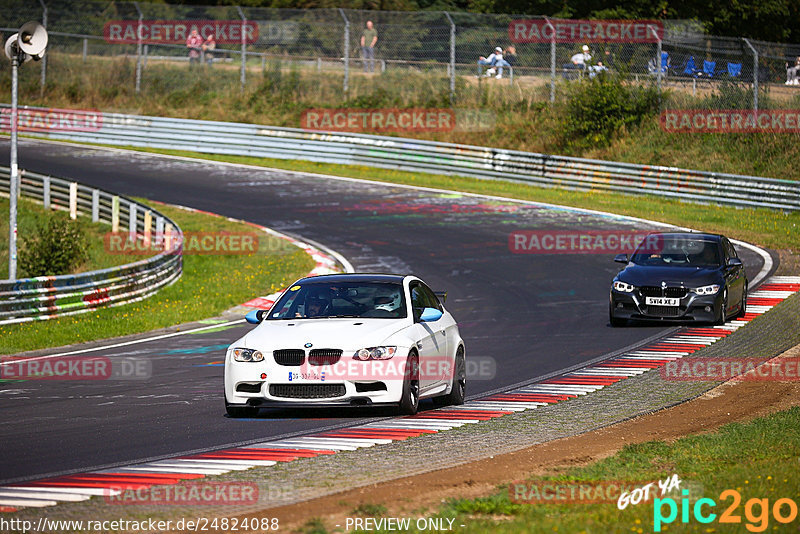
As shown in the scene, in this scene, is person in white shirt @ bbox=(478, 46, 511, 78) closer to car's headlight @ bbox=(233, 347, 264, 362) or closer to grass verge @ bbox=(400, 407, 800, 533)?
car's headlight @ bbox=(233, 347, 264, 362)

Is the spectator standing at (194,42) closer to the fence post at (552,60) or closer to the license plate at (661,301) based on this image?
the fence post at (552,60)

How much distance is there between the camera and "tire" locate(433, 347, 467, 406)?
490 inches

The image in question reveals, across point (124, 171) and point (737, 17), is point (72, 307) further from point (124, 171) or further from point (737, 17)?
point (737, 17)

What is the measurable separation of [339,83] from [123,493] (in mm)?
38721

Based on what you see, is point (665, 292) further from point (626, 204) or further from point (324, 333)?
point (626, 204)

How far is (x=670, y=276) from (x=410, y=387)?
9166mm

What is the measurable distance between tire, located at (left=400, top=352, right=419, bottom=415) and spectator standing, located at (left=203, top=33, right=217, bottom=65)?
36947 millimetres

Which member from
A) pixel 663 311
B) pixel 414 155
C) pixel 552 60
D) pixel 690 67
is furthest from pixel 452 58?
pixel 663 311

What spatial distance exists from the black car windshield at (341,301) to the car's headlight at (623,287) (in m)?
7.71

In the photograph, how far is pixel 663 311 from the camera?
19062 millimetres

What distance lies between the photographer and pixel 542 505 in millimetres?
7418

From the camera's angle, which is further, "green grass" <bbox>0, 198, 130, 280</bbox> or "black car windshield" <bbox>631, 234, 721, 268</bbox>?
"green grass" <bbox>0, 198, 130, 280</bbox>

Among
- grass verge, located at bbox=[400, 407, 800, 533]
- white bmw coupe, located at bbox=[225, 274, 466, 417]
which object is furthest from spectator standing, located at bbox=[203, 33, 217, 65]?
grass verge, located at bbox=[400, 407, 800, 533]

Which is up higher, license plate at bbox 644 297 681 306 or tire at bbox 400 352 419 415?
tire at bbox 400 352 419 415
